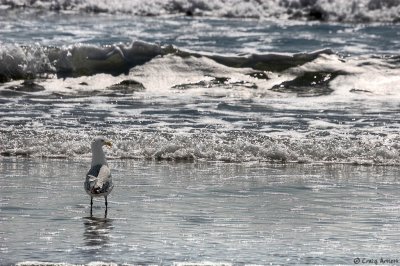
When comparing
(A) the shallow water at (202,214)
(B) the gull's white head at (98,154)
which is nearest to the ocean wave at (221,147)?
(A) the shallow water at (202,214)

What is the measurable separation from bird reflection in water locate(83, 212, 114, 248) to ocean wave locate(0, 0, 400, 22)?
60.3ft

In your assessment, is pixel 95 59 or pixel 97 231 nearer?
pixel 97 231

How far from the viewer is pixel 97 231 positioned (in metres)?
8.98

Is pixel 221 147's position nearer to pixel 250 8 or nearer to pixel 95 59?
pixel 95 59

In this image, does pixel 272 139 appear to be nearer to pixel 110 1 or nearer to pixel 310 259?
pixel 310 259

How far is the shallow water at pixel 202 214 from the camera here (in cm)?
820

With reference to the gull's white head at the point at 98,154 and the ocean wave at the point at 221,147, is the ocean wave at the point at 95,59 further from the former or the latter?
the gull's white head at the point at 98,154

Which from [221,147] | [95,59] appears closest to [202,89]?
[95,59]

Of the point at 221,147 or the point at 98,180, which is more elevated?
the point at 98,180

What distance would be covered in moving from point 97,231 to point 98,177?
31.5 inches

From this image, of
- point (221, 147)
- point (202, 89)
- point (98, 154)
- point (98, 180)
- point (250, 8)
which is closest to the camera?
point (98, 180)

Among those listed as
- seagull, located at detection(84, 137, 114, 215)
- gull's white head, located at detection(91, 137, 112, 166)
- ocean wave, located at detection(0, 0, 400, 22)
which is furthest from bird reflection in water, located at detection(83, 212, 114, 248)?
ocean wave, located at detection(0, 0, 400, 22)

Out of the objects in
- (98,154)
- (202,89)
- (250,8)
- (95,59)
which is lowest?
(202,89)

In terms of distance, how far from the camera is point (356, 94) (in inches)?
695
